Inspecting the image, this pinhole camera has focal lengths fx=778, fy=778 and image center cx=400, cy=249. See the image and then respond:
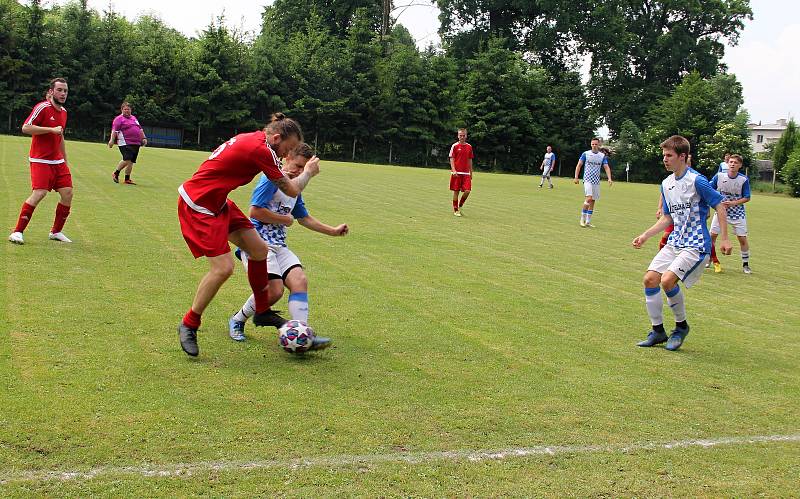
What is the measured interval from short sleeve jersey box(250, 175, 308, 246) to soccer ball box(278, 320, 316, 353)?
884 millimetres

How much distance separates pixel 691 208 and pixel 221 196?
457cm

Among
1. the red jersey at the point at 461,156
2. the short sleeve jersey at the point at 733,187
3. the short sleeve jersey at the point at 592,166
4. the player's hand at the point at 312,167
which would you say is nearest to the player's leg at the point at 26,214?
the player's hand at the point at 312,167

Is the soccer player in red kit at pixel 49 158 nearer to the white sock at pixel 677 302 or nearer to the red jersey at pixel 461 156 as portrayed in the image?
the white sock at pixel 677 302

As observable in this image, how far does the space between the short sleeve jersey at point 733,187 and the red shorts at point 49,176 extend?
414 inches

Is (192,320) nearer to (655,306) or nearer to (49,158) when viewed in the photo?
(655,306)

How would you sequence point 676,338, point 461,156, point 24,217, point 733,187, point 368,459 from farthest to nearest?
point 461,156, point 733,187, point 24,217, point 676,338, point 368,459

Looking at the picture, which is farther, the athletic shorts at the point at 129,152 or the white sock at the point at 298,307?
the athletic shorts at the point at 129,152

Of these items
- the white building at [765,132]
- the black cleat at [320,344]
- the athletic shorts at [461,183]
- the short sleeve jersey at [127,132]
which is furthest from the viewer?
the white building at [765,132]

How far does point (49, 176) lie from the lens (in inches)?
419

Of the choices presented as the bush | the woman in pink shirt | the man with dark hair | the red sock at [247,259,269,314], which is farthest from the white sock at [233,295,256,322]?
the bush

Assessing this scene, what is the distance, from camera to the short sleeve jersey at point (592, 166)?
67.0 ft

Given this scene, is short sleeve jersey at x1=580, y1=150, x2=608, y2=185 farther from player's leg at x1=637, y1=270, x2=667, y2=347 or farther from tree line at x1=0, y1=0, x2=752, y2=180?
tree line at x1=0, y1=0, x2=752, y2=180

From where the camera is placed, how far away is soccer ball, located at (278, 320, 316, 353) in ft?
20.3

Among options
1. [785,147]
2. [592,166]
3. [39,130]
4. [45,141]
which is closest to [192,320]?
[39,130]
